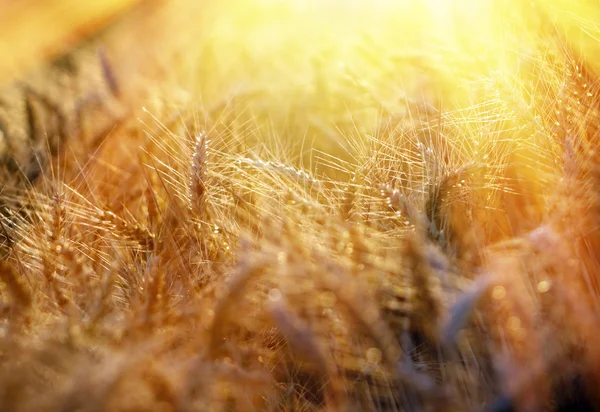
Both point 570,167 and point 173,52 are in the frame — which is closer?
point 570,167

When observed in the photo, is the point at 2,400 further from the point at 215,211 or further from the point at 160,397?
the point at 215,211

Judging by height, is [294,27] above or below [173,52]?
above

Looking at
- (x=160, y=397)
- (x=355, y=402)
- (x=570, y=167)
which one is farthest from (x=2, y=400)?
(x=570, y=167)

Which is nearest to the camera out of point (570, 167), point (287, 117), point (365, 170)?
point (570, 167)

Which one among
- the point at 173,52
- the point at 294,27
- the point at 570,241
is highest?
the point at 294,27

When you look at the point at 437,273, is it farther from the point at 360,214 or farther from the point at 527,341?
the point at 360,214

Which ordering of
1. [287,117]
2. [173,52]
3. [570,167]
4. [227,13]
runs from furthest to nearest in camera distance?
[227,13]
[173,52]
[287,117]
[570,167]

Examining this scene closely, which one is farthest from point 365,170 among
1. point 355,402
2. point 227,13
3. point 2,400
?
point 227,13
